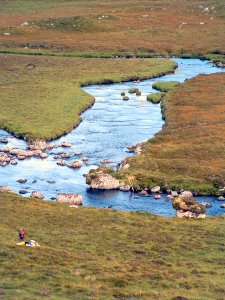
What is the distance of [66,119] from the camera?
9938 cm

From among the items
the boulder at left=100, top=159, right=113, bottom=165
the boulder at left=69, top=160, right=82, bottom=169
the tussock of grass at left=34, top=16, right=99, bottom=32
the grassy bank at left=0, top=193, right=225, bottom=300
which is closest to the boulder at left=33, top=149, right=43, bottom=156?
the boulder at left=69, top=160, right=82, bottom=169

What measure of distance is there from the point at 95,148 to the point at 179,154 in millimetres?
9957

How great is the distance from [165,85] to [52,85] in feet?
59.2

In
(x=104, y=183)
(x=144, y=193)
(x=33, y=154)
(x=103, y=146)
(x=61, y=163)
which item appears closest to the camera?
(x=144, y=193)

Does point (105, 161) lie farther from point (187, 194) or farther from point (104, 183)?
point (187, 194)

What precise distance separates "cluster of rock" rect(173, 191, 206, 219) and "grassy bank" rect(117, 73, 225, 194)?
207 inches

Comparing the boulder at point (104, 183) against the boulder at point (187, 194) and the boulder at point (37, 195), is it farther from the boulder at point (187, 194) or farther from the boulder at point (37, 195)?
the boulder at point (187, 194)

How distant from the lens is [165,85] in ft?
409

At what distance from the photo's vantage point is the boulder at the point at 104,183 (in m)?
71.6

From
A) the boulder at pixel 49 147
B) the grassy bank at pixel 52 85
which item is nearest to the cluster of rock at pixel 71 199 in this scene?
the boulder at pixel 49 147

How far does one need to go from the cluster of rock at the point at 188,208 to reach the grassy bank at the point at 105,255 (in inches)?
55.4

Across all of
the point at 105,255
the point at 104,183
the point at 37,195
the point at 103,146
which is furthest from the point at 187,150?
the point at 105,255

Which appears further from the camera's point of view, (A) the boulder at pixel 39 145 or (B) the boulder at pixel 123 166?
(A) the boulder at pixel 39 145

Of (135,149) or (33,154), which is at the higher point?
(135,149)
